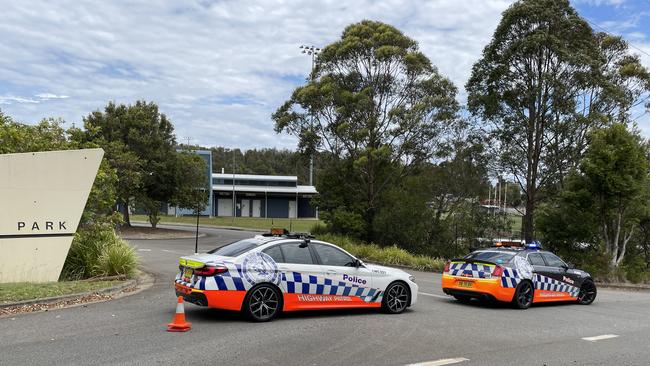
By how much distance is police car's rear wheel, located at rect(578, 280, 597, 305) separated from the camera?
46.4 ft

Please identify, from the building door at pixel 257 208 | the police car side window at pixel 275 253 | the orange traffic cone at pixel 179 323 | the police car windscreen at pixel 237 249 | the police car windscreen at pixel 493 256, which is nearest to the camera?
the orange traffic cone at pixel 179 323

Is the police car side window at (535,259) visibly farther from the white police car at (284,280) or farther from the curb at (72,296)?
the curb at (72,296)

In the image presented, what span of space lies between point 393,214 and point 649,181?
34.8 feet

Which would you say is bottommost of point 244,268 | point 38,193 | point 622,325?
point 622,325

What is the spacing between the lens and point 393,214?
27.0 meters

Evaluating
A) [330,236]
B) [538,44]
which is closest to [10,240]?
[330,236]

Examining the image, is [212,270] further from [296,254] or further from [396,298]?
[396,298]

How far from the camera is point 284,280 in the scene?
9359 mm

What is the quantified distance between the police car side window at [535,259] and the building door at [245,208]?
64.1 meters

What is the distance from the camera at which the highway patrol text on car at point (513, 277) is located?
39.9 feet

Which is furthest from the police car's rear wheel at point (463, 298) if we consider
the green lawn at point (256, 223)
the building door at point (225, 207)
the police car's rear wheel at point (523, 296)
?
the building door at point (225, 207)

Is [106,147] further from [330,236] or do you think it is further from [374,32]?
[374,32]

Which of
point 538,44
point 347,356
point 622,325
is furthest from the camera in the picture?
point 538,44

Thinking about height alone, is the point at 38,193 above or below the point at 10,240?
above
